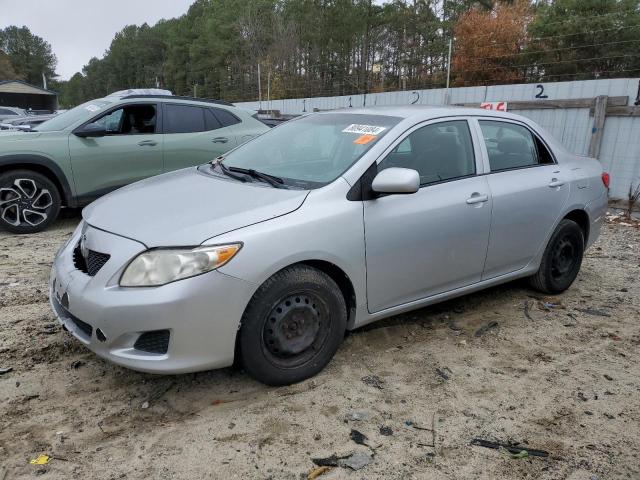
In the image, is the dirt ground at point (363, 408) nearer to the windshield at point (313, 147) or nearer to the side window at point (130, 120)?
the windshield at point (313, 147)

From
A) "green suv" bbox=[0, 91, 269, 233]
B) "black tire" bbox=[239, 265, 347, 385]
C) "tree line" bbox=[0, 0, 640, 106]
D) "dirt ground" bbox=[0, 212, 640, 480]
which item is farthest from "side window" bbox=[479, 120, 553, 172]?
"tree line" bbox=[0, 0, 640, 106]

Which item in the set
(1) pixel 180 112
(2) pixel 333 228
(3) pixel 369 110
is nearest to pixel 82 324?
(2) pixel 333 228

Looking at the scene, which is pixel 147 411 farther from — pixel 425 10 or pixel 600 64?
pixel 425 10

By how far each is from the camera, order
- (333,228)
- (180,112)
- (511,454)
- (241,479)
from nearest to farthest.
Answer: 1. (241,479)
2. (511,454)
3. (333,228)
4. (180,112)

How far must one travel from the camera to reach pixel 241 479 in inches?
93.0

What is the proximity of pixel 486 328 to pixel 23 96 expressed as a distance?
62.5 m

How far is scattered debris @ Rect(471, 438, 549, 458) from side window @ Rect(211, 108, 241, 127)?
617cm

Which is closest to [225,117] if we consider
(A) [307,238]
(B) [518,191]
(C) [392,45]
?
(B) [518,191]

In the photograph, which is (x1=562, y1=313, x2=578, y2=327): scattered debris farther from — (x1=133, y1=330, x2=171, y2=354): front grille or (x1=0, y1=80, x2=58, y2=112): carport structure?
(x1=0, y1=80, x2=58, y2=112): carport structure

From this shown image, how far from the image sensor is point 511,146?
4.33m

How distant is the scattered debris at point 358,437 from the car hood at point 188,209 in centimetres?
123

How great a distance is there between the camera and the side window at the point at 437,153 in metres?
3.55

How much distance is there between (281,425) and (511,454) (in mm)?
1172

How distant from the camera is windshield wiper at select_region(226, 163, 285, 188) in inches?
131
